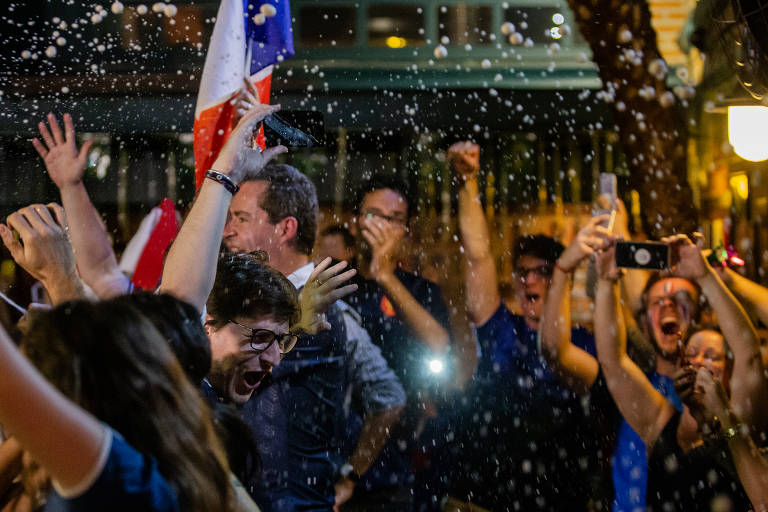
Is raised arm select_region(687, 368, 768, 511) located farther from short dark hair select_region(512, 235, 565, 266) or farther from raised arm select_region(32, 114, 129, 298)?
raised arm select_region(32, 114, 129, 298)

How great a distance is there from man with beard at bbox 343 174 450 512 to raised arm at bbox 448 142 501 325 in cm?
23

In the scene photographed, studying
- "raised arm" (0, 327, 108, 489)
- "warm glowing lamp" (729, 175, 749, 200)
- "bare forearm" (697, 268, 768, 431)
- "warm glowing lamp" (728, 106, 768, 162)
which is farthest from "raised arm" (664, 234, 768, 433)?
"warm glowing lamp" (729, 175, 749, 200)

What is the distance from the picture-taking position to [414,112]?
9031mm

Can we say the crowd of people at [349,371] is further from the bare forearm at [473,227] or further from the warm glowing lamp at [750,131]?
the warm glowing lamp at [750,131]

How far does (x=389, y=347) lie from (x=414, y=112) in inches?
215

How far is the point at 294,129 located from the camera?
2.89m

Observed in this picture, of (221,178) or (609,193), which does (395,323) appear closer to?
(609,193)

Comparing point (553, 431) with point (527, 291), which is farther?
point (527, 291)

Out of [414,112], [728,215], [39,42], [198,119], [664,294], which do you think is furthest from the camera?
[39,42]

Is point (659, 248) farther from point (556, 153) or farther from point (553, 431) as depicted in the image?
point (556, 153)

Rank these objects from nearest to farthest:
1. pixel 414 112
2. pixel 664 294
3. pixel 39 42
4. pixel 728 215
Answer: pixel 664 294
pixel 728 215
pixel 414 112
pixel 39 42

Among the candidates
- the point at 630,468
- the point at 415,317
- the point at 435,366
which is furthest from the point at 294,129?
the point at 630,468

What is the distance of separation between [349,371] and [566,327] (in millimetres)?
998

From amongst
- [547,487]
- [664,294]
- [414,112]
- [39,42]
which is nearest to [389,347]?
[547,487]
